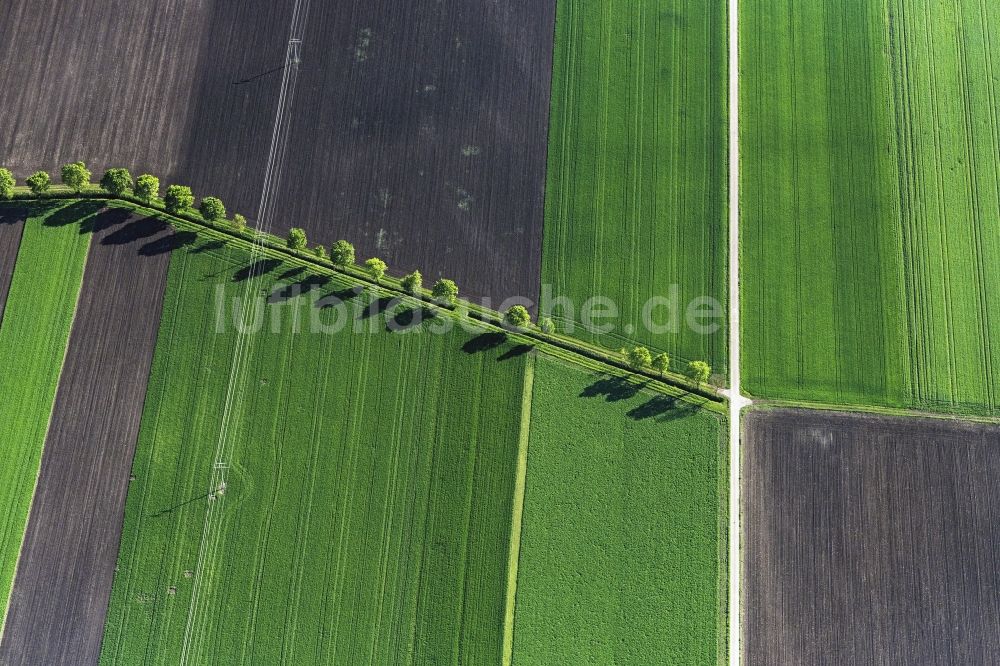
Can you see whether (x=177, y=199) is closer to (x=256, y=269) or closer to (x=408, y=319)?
(x=256, y=269)

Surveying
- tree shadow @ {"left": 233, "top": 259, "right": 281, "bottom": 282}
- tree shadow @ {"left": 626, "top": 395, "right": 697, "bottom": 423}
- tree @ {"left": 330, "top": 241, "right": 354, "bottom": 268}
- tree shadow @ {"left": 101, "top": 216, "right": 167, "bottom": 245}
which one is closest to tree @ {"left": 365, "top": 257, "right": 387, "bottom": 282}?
tree @ {"left": 330, "top": 241, "right": 354, "bottom": 268}

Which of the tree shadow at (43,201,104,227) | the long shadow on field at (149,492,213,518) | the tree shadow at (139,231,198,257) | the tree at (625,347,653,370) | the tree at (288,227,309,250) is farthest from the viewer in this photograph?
the tree shadow at (43,201,104,227)

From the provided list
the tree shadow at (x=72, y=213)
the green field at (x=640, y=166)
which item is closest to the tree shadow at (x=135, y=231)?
the tree shadow at (x=72, y=213)

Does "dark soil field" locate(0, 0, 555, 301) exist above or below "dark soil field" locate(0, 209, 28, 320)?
above

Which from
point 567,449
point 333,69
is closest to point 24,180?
point 333,69

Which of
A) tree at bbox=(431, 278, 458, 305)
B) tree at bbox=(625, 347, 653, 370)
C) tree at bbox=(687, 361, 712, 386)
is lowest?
tree at bbox=(687, 361, 712, 386)

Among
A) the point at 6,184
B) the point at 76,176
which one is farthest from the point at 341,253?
the point at 6,184

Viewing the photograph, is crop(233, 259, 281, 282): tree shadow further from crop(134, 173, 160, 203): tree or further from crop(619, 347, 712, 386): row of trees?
crop(619, 347, 712, 386): row of trees
